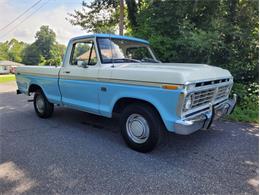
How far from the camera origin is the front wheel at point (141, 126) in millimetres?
3389

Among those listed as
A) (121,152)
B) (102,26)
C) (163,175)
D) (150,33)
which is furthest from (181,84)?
(102,26)

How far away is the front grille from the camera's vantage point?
10.6 ft

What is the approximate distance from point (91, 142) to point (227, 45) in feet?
17.1

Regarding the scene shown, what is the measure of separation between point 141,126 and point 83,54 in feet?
6.82

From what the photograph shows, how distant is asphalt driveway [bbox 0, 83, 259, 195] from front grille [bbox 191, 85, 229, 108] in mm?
859

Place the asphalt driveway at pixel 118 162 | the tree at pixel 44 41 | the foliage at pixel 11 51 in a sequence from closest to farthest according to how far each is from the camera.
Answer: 1. the asphalt driveway at pixel 118 162
2. the tree at pixel 44 41
3. the foliage at pixel 11 51

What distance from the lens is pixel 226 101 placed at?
4.29 m

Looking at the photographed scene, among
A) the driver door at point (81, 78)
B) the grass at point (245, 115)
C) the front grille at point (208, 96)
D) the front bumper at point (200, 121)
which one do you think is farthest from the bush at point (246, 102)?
the driver door at point (81, 78)

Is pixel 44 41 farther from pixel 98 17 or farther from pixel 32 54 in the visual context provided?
pixel 98 17

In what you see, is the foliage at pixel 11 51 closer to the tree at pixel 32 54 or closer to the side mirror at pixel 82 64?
the tree at pixel 32 54

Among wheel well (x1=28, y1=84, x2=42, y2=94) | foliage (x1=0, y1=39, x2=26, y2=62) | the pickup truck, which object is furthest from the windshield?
foliage (x1=0, y1=39, x2=26, y2=62)

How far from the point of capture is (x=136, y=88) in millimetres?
3410

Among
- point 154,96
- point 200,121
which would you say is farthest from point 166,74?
point 200,121

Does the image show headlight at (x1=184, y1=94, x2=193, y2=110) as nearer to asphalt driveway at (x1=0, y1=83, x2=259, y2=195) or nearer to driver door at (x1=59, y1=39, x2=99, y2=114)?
asphalt driveway at (x1=0, y1=83, x2=259, y2=195)
